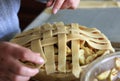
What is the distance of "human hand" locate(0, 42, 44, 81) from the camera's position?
53 centimetres

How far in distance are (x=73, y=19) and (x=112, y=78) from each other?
1.30ft

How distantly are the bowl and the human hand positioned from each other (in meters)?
0.09

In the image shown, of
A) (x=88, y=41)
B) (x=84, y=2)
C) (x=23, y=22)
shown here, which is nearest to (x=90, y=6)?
(x=84, y=2)

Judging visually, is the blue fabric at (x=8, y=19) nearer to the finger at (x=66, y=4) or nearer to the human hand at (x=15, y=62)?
the finger at (x=66, y=4)

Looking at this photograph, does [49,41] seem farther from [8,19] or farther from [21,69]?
[8,19]

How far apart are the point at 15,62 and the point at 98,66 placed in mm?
160

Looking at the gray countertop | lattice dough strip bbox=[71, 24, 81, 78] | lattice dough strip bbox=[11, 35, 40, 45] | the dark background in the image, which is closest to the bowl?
lattice dough strip bbox=[71, 24, 81, 78]

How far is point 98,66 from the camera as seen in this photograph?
1.90 feet

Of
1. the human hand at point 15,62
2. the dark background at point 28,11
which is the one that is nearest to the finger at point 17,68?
the human hand at point 15,62

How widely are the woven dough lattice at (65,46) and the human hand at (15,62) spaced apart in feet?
0.19

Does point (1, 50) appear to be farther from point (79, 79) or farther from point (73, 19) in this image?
point (73, 19)

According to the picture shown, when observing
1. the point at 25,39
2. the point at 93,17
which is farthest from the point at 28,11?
the point at 25,39

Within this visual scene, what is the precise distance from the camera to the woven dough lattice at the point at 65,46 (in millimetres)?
590

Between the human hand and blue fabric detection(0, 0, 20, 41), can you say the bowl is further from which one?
blue fabric detection(0, 0, 20, 41)
